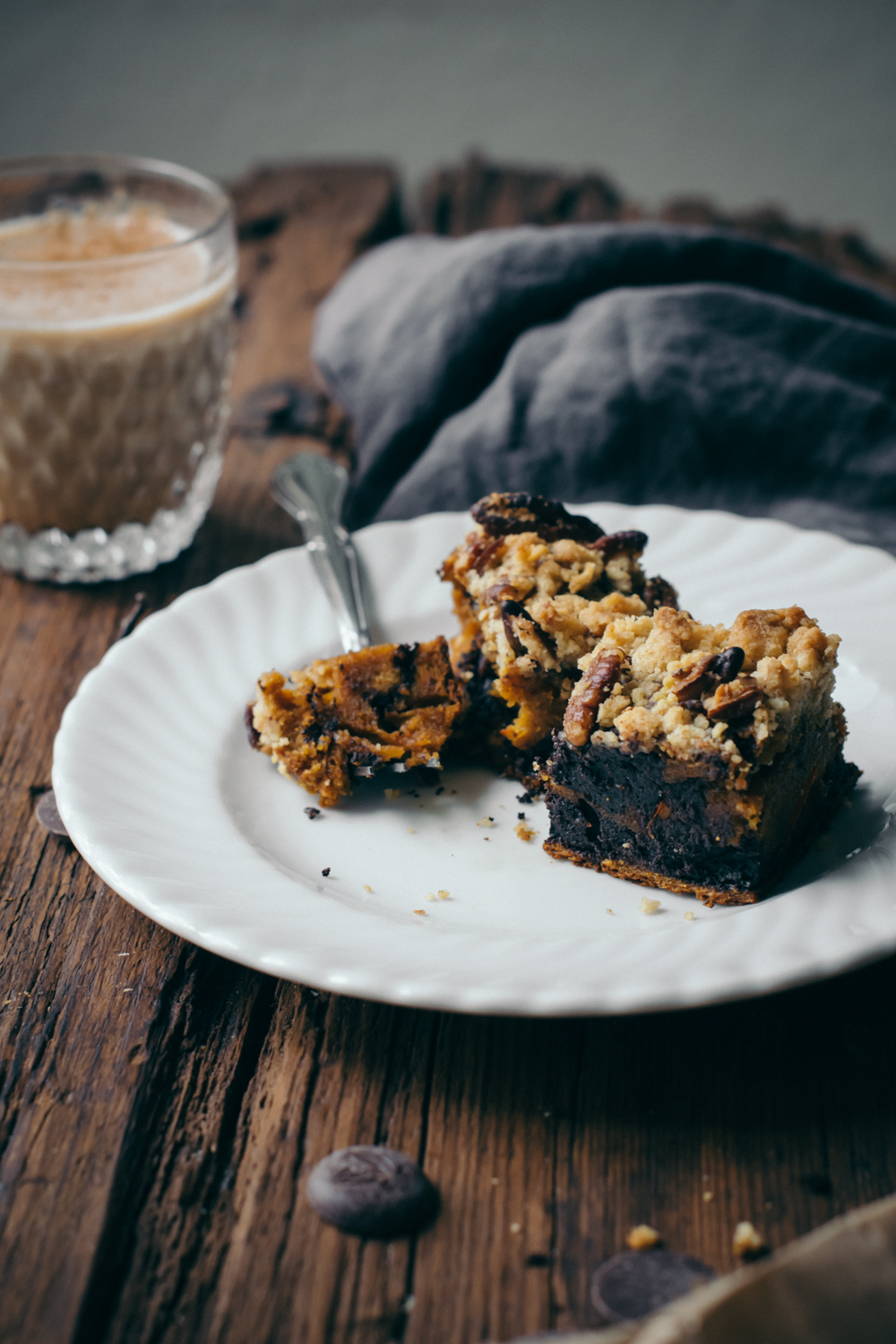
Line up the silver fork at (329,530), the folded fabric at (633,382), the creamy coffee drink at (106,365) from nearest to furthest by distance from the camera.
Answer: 1. the silver fork at (329,530)
2. the creamy coffee drink at (106,365)
3. the folded fabric at (633,382)

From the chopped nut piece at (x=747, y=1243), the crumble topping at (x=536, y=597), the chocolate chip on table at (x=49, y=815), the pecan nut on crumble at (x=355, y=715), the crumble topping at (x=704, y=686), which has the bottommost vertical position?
the chocolate chip on table at (x=49, y=815)

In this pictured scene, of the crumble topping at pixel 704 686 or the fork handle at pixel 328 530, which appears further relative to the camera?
the fork handle at pixel 328 530

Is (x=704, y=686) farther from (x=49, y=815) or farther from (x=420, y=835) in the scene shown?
(x=49, y=815)

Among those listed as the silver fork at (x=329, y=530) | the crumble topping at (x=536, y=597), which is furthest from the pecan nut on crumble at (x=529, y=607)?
the silver fork at (x=329, y=530)

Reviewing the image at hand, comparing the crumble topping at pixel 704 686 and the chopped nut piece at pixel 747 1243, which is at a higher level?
Answer: the crumble topping at pixel 704 686

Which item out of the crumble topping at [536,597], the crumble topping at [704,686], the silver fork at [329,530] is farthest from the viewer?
the silver fork at [329,530]

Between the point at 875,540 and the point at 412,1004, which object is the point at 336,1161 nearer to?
the point at 412,1004

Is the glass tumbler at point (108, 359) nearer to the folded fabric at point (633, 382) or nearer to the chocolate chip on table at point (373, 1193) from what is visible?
the folded fabric at point (633, 382)
